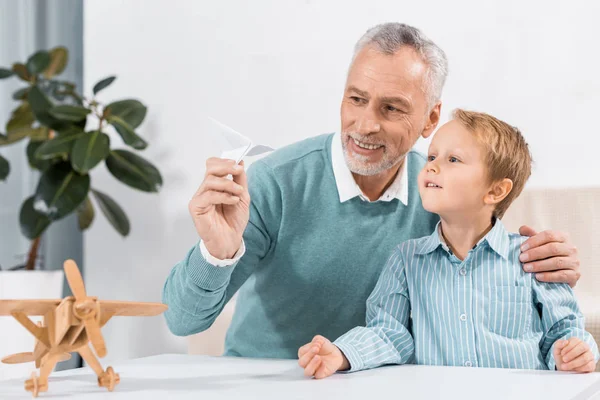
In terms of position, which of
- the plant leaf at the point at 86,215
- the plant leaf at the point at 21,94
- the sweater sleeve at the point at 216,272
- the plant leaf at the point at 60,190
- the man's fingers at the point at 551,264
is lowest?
the plant leaf at the point at 86,215

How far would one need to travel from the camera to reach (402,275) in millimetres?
1367

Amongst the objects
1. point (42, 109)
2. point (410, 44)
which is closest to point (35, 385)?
point (410, 44)

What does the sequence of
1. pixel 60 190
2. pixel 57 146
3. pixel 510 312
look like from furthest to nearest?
pixel 60 190 → pixel 57 146 → pixel 510 312

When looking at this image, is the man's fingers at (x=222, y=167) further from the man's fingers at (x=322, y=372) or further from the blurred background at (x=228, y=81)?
the blurred background at (x=228, y=81)

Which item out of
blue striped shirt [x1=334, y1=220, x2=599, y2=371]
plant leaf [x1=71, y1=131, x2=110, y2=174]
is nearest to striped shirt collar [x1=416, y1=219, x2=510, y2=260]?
blue striped shirt [x1=334, y1=220, x2=599, y2=371]

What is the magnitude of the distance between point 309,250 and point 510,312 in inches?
20.4

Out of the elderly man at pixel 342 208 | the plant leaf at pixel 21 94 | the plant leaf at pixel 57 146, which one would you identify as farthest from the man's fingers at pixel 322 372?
the plant leaf at pixel 21 94

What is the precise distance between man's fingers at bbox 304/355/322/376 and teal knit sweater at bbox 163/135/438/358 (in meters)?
A: 0.53

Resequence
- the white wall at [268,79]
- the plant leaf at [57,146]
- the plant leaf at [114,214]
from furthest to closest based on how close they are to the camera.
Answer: the plant leaf at [114,214] < the plant leaf at [57,146] < the white wall at [268,79]

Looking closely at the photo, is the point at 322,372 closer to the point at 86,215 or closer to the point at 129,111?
the point at 129,111

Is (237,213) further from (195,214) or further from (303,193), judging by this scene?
(303,193)

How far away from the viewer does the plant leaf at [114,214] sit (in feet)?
10.0

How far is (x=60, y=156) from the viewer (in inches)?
119

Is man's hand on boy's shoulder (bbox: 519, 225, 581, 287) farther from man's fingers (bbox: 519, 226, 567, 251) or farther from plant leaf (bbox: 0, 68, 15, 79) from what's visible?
plant leaf (bbox: 0, 68, 15, 79)
